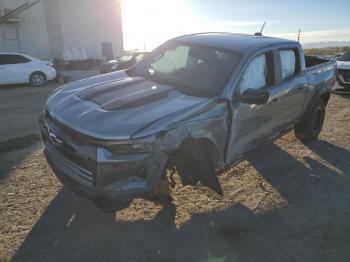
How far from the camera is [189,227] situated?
3.87 meters

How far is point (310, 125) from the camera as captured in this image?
6.41m

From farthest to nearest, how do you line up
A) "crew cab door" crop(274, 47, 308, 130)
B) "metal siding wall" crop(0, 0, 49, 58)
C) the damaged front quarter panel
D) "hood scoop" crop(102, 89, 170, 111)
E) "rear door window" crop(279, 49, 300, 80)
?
"metal siding wall" crop(0, 0, 49, 58)
"rear door window" crop(279, 49, 300, 80)
"crew cab door" crop(274, 47, 308, 130)
"hood scoop" crop(102, 89, 170, 111)
the damaged front quarter panel

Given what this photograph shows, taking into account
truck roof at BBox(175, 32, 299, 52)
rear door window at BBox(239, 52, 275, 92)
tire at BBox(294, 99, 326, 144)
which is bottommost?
tire at BBox(294, 99, 326, 144)

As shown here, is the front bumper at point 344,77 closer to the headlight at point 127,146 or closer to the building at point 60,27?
the headlight at point 127,146

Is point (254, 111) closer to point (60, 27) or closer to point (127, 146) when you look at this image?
point (127, 146)

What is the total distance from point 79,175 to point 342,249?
2712 millimetres

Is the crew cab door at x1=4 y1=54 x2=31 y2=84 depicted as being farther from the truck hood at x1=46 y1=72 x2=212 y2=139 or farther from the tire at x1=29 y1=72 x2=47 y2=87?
the truck hood at x1=46 y1=72 x2=212 y2=139

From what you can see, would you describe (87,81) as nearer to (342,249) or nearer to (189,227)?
(189,227)

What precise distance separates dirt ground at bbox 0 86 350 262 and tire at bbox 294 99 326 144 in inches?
31.9

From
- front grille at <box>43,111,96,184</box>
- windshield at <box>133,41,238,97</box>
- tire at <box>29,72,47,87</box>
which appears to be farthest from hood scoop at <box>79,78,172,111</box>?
tire at <box>29,72,47,87</box>

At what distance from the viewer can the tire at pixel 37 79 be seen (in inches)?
607

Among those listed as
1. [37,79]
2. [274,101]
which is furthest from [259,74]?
[37,79]

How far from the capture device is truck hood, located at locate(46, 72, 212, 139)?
10.8ft

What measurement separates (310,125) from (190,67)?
2.96 m
